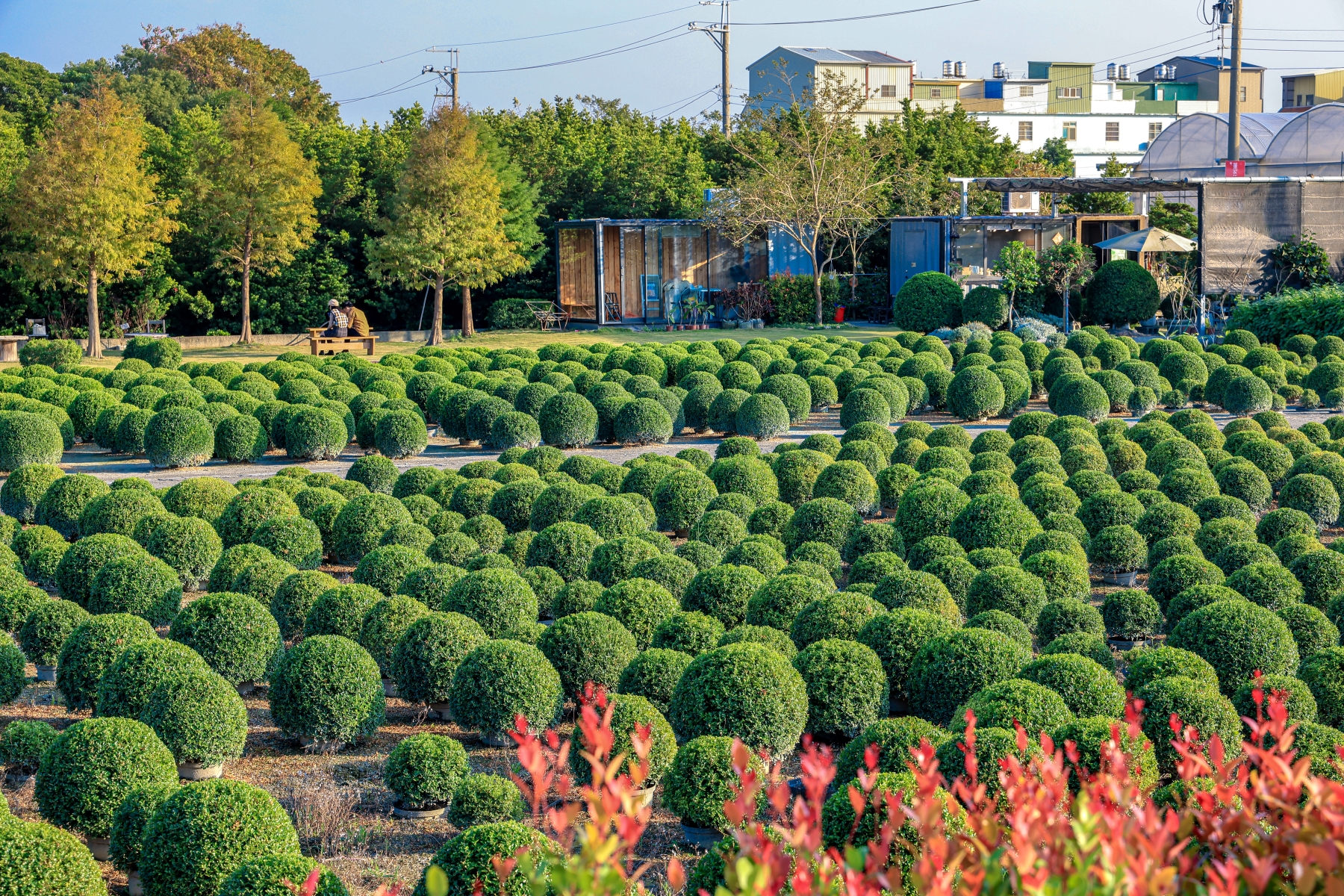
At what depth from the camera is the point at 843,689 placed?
730 cm

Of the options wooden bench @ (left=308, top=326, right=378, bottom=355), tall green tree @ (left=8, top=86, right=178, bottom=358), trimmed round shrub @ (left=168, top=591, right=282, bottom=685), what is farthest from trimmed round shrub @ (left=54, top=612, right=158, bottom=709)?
tall green tree @ (left=8, top=86, right=178, bottom=358)

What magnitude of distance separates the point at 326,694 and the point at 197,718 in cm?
71

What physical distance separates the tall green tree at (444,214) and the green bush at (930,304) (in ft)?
31.6

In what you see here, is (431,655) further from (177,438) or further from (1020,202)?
(1020,202)

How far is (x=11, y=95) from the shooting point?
5084cm

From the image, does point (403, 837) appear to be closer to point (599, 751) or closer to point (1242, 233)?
point (599, 751)

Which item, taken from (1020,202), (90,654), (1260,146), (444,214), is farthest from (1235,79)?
(90,654)

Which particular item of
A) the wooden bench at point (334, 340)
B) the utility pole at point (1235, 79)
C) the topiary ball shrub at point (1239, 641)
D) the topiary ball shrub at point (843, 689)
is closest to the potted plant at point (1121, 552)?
the topiary ball shrub at point (1239, 641)

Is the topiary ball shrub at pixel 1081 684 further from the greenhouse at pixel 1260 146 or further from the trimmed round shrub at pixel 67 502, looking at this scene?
the greenhouse at pixel 1260 146

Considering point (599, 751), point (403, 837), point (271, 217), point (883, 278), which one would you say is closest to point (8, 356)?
point (271, 217)

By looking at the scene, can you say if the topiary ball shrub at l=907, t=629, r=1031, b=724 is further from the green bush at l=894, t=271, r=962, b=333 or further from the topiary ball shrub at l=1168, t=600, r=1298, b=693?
the green bush at l=894, t=271, r=962, b=333

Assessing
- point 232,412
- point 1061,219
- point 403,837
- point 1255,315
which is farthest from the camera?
point 1061,219

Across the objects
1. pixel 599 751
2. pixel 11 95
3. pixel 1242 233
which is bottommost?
pixel 599 751

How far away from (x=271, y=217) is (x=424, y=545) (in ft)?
73.8
